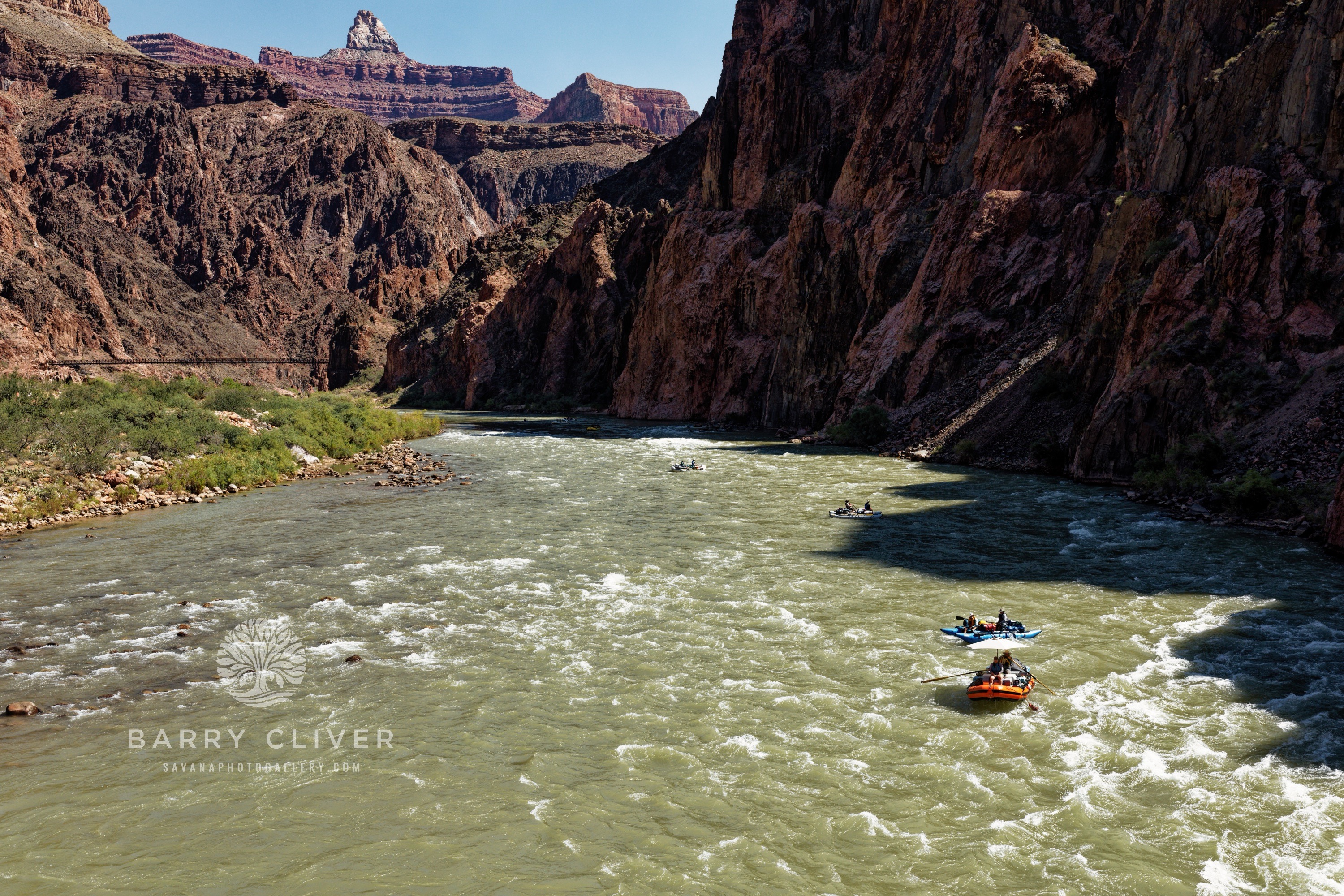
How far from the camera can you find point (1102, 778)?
1190 centimetres

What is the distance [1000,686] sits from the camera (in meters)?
14.2

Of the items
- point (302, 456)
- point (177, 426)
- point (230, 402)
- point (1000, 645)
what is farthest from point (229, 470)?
point (1000, 645)

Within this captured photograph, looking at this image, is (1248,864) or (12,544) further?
(12,544)

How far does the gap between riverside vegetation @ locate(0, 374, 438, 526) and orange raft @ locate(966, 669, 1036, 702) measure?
29.8 m

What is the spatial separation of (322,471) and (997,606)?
116 feet

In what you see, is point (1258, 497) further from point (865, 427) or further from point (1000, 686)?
point (865, 427)

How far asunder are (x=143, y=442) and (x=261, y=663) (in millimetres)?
26610

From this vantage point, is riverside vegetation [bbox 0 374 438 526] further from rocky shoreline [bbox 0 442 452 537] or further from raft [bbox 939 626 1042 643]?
raft [bbox 939 626 1042 643]

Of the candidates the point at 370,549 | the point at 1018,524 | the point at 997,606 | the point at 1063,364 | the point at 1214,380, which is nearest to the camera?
the point at 997,606

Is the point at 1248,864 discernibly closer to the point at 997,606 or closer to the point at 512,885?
the point at 512,885

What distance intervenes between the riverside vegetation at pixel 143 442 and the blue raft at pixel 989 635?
29169mm

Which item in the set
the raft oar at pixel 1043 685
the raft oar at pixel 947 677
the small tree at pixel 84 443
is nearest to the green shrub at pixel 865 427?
the raft oar at pixel 1043 685

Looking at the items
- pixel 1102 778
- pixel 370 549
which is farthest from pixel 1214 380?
pixel 370 549

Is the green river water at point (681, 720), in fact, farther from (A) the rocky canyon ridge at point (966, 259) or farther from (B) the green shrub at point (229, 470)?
(A) the rocky canyon ridge at point (966, 259)
